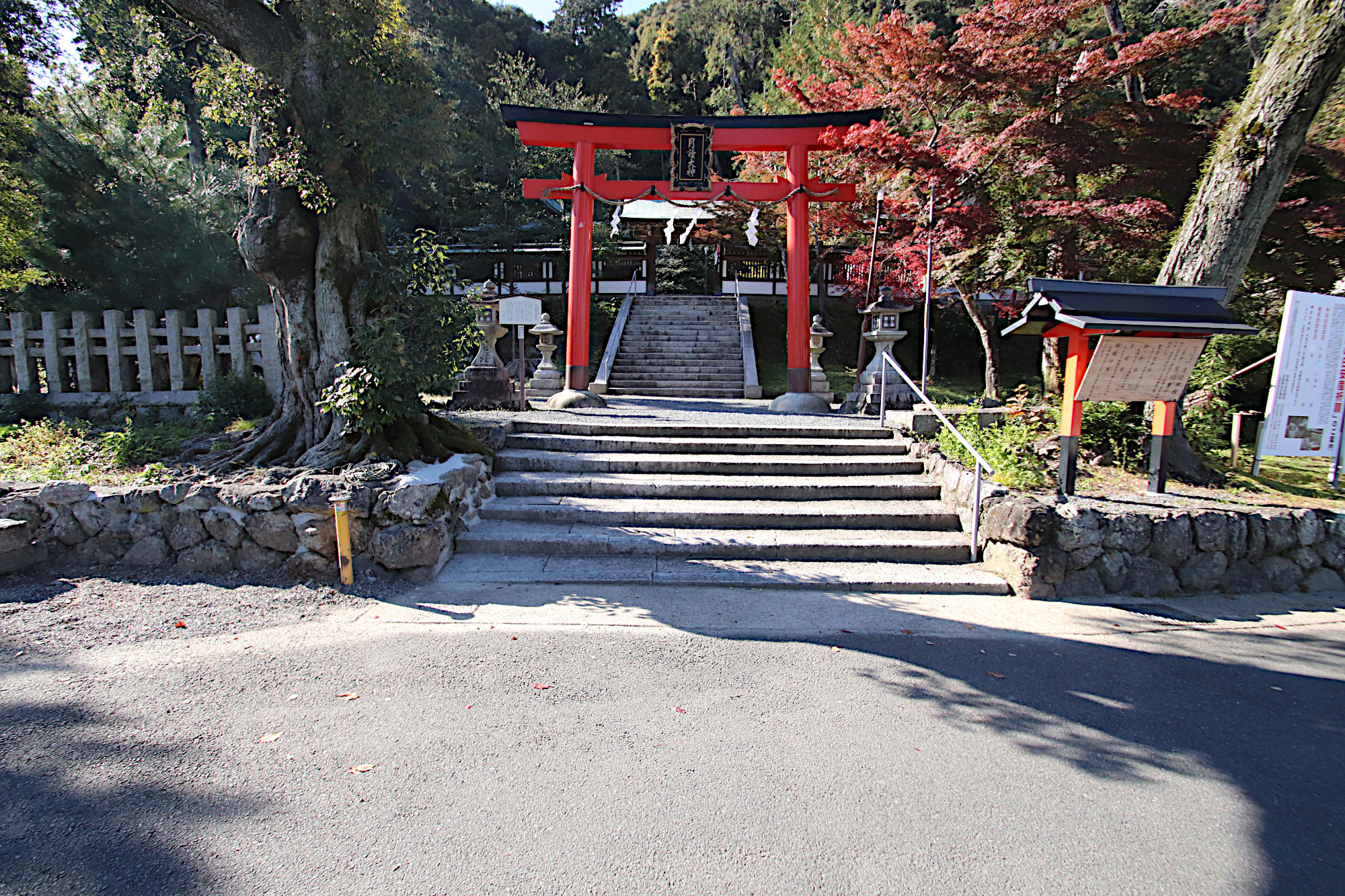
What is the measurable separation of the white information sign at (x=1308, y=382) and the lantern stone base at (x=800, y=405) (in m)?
4.88

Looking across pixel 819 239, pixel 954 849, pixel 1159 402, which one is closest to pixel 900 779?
→ pixel 954 849

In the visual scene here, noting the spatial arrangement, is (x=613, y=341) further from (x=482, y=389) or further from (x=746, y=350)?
(x=482, y=389)

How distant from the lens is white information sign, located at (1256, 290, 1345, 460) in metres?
5.71

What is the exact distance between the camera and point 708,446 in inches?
269

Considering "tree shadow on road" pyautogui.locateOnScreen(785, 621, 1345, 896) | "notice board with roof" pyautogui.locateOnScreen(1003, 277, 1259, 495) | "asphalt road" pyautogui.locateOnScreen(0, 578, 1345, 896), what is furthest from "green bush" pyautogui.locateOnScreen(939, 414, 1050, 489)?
"tree shadow on road" pyautogui.locateOnScreen(785, 621, 1345, 896)

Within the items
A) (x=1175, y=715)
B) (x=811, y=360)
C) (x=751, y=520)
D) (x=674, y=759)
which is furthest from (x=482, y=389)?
(x=1175, y=715)

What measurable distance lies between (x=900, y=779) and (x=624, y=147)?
35.3ft

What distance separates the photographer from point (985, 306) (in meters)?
17.6

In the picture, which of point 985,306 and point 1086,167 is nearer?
point 1086,167

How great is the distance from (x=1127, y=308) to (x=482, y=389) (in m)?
7.56

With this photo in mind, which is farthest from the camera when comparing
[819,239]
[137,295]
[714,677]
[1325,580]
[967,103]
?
[819,239]

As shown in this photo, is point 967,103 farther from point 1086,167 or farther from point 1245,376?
point 1245,376

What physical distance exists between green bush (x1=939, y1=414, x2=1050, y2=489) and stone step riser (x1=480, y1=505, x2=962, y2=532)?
63 cm

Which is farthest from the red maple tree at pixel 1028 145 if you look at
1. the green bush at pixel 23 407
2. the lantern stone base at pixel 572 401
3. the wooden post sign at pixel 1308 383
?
the green bush at pixel 23 407
